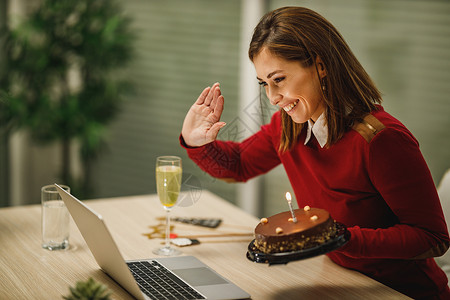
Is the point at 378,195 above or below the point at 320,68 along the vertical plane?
below

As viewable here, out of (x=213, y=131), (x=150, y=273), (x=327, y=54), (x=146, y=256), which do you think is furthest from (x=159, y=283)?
(x=327, y=54)

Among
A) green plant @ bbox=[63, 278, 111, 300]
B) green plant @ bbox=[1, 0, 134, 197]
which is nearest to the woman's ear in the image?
green plant @ bbox=[63, 278, 111, 300]

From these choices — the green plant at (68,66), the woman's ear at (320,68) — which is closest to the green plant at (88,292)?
the woman's ear at (320,68)

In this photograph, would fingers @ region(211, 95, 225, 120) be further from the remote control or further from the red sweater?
the remote control

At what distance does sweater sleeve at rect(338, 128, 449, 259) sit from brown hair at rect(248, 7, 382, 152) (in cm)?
12

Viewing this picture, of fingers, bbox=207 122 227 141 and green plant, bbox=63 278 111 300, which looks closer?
green plant, bbox=63 278 111 300

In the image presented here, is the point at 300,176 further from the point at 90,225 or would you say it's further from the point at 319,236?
the point at 90,225

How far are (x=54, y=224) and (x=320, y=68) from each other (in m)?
0.83

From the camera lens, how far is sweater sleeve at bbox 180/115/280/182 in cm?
181

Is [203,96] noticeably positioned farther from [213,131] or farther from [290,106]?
[290,106]

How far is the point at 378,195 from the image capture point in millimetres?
1488

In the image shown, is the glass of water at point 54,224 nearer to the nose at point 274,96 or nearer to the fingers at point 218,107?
the fingers at point 218,107

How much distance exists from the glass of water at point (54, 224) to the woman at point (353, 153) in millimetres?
457

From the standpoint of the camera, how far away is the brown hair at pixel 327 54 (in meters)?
1.43
